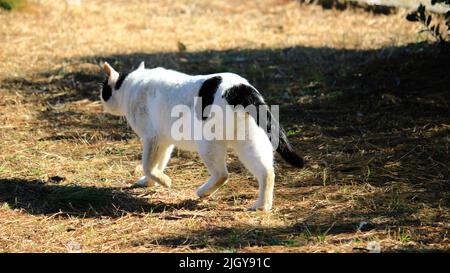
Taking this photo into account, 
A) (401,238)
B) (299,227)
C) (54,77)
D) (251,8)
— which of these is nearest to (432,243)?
(401,238)

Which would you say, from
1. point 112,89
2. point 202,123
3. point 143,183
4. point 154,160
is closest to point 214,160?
point 202,123

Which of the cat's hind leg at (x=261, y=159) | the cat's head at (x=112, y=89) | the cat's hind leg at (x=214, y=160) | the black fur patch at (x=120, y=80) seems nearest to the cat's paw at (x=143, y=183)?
the cat's hind leg at (x=214, y=160)

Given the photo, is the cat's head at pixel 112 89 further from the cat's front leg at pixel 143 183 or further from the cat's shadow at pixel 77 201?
the cat's shadow at pixel 77 201

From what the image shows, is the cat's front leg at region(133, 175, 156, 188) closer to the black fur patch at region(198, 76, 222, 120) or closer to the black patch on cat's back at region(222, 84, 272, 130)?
the black fur patch at region(198, 76, 222, 120)

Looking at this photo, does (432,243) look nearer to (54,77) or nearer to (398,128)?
(398,128)

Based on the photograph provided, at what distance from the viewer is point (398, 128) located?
7.62 metres

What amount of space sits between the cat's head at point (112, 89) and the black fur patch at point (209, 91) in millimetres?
1351

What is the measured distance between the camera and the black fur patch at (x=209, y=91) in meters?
5.54

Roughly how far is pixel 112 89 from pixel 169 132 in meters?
1.15

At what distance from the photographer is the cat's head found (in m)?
6.76

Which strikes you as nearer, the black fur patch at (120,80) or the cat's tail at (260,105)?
the cat's tail at (260,105)

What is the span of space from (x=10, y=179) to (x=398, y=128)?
4.12 m

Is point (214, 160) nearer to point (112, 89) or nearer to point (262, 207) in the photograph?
point (262, 207)
